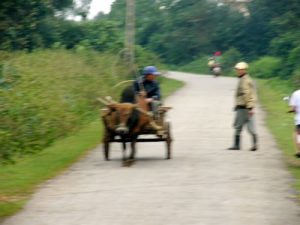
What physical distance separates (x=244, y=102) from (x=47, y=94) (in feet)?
19.2

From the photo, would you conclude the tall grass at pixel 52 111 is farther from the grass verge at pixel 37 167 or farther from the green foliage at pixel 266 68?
the green foliage at pixel 266 68

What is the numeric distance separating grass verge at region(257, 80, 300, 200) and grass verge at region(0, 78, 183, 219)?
4015mm

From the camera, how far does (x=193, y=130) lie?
21922 mm

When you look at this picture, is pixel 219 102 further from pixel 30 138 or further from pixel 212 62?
pixel 212 62

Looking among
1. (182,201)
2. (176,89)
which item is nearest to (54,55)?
(176,89)

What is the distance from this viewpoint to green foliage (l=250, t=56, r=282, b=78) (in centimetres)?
5241

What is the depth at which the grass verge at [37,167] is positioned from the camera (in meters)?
11.9

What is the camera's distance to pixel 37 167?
49.5 feet

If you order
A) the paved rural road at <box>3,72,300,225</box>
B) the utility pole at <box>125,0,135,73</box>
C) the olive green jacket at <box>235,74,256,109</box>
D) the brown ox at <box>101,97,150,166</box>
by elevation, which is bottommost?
the paved rural road at <box>3,72,300,225</box>

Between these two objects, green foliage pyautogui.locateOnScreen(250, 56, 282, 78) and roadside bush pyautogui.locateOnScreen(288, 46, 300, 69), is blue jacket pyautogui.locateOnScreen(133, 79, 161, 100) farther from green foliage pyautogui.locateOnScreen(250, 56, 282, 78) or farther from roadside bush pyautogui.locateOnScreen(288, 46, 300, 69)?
green foliage pyautogui.locateOnScreen(250, 56, 282, 78)

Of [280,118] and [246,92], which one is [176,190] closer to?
[246,92]

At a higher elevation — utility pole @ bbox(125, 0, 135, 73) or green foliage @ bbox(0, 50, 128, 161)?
utility pole @ bbox(125, 0, 135, 73)

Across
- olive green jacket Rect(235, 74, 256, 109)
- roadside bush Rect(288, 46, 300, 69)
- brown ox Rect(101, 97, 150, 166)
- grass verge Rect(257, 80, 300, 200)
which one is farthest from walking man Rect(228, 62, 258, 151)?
roadside bush Rect(288, 46, 300, 69)

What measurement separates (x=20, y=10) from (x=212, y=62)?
2110cm
